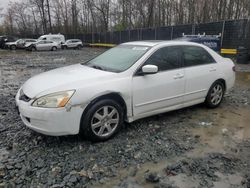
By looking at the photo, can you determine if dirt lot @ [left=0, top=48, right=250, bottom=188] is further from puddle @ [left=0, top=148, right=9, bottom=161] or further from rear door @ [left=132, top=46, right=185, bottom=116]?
rear door @ [left=132, top=46, right=185, bottom=116]

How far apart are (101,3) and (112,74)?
3643cm

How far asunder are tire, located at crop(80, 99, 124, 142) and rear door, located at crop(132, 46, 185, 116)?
34 cm

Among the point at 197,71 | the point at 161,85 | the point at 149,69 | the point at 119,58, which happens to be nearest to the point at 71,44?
the point at 119,58

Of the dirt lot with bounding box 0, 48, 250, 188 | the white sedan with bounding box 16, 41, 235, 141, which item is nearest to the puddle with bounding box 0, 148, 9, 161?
the dirt lot with bounding box 0, 48, 250, 188

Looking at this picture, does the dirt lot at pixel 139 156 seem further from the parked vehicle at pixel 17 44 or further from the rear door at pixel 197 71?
the parked vehicle at pixel 17 44

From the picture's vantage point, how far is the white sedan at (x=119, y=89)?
2920 millimetres

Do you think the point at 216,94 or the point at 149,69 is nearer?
the point at 149,69

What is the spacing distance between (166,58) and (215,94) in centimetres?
158

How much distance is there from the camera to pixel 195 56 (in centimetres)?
433

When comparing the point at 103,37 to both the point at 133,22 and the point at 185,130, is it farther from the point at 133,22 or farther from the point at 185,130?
the point at 185,130

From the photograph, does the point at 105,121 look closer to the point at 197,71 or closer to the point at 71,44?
the point at 197,71

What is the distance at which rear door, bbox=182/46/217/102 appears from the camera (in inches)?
163

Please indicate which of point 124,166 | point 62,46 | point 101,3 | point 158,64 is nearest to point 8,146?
point 124,166

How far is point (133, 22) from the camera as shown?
3284 centimetres
